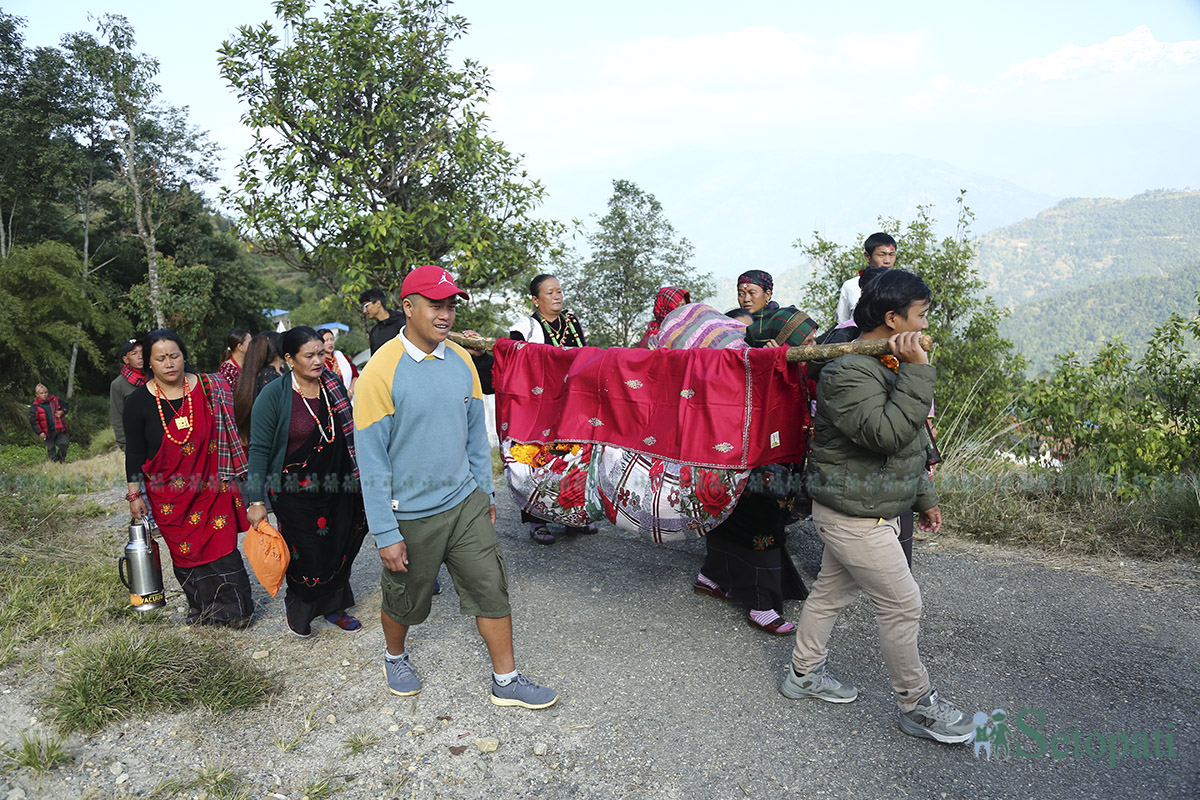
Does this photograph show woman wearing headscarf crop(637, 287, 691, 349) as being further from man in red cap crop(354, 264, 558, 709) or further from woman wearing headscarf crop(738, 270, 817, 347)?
man in red cap crop(354, 264, 558, 709)

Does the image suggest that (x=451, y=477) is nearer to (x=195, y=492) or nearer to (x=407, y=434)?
(x=407, y=434)

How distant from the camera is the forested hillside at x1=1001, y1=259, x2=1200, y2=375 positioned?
5953cm

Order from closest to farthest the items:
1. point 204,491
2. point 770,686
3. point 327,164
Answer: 1. point 770,686
2. point 204,491
3. point 327,164

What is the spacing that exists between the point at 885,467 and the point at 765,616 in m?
1.42

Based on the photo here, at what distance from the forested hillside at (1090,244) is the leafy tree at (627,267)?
90.4m

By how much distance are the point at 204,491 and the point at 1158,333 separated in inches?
270

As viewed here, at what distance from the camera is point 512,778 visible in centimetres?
278

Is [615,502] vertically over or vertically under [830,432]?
under

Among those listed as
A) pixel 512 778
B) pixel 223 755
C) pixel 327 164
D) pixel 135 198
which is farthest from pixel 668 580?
pixel 135 198

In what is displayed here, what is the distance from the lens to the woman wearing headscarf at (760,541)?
3821 mm

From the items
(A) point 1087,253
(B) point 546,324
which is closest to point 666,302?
(B) point 546,324

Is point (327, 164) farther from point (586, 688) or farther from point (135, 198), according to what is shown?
point (135, 198)

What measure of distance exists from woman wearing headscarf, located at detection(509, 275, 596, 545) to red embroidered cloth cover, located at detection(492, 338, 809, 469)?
887 millimetres

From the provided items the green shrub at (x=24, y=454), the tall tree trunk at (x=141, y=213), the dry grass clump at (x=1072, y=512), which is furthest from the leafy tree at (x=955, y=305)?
the tall tree trunk at (x=141, y=213)
